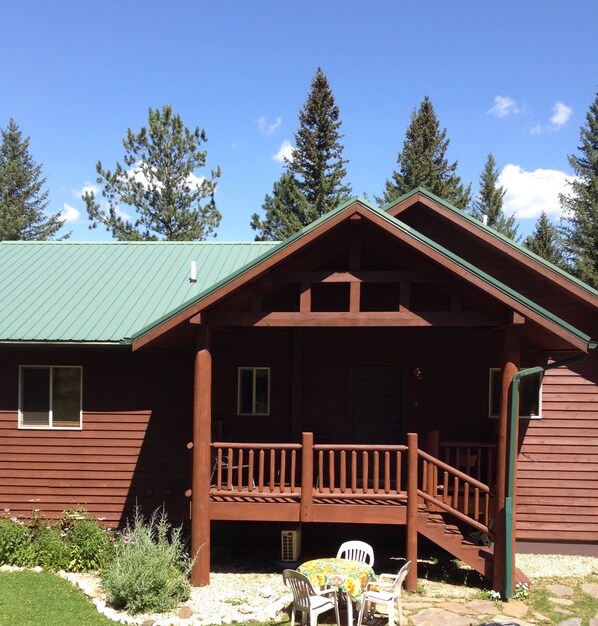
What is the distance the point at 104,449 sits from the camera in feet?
37.1

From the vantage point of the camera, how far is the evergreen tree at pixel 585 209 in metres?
35.0

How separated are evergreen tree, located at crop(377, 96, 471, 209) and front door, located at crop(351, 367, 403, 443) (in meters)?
27.2

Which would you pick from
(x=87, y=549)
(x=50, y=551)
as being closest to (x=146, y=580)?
(x=87, y=549)

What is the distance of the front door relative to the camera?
12.0m

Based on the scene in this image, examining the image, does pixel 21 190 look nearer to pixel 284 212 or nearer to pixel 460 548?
pixel 284 212

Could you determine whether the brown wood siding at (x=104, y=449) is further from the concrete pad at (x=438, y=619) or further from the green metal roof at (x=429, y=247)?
the concrete pad at (x=438, y=619)

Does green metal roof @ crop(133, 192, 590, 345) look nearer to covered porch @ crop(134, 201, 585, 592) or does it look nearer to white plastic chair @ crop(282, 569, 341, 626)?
covered porch @ crop(134, 201, 585, 592)

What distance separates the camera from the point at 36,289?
12500 mm

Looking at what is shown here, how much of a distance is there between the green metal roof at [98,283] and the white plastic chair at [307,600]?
5.18 metres

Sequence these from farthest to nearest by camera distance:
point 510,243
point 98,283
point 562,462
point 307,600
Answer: point 98,283
point 562,462
point 510,243
point 307,600

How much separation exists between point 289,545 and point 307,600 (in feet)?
9.41

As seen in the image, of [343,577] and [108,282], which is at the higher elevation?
[108,282]

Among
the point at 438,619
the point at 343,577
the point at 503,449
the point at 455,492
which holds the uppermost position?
the point at 503,449

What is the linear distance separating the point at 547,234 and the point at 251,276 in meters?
33.1
